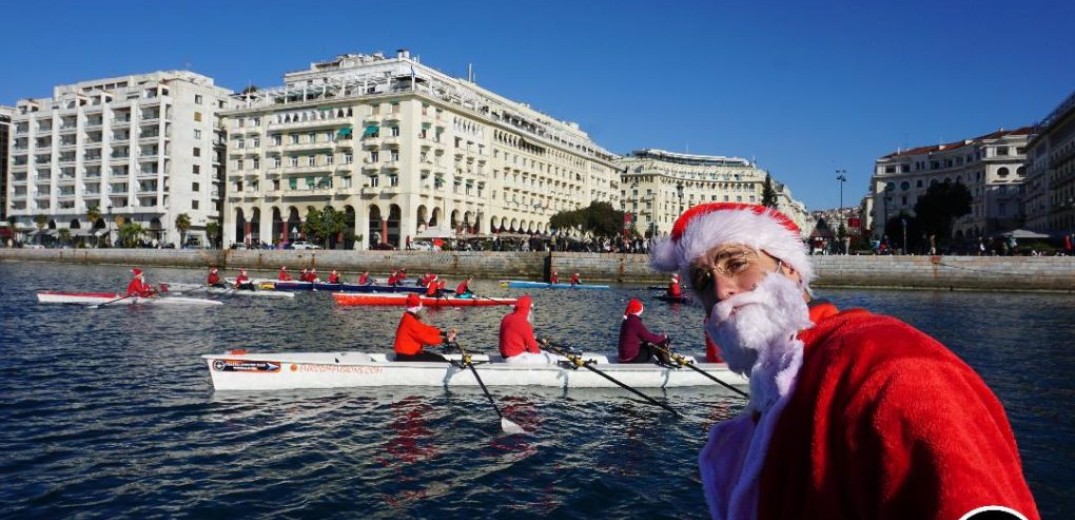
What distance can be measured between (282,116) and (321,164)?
914 cm

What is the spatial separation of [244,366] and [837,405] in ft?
46.7

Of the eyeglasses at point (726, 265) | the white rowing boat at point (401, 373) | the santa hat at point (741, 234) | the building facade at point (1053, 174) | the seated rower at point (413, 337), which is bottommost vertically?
the white rowing boat at point (401, 373)

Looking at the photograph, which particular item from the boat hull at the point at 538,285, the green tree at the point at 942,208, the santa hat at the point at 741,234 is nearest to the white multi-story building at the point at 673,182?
the green tree at the point at 942,208

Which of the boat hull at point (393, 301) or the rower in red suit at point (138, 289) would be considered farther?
the boat hull at point (393, 301)

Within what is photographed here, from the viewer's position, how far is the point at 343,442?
1130 centimetres

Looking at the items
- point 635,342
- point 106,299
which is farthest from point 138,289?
point 635,342

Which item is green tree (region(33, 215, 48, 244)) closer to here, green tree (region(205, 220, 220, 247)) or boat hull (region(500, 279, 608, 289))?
green tree (region(205, 220, 220, 247))

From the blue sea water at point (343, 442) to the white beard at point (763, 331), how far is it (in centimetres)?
712

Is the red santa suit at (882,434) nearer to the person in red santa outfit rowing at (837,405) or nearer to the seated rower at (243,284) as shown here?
the person in red santa outfit rowing at (837,405)

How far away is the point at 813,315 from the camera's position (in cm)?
244

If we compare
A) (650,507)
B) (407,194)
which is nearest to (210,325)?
(650,507)

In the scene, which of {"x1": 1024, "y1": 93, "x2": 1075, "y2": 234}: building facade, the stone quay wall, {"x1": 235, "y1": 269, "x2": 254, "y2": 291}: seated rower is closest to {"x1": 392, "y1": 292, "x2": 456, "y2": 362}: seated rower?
{"x1": 235, "y1": 269, "x2": 254, "y2": 291}: seated rower

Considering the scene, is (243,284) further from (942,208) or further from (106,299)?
(942,208)

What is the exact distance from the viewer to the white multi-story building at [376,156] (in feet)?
268
